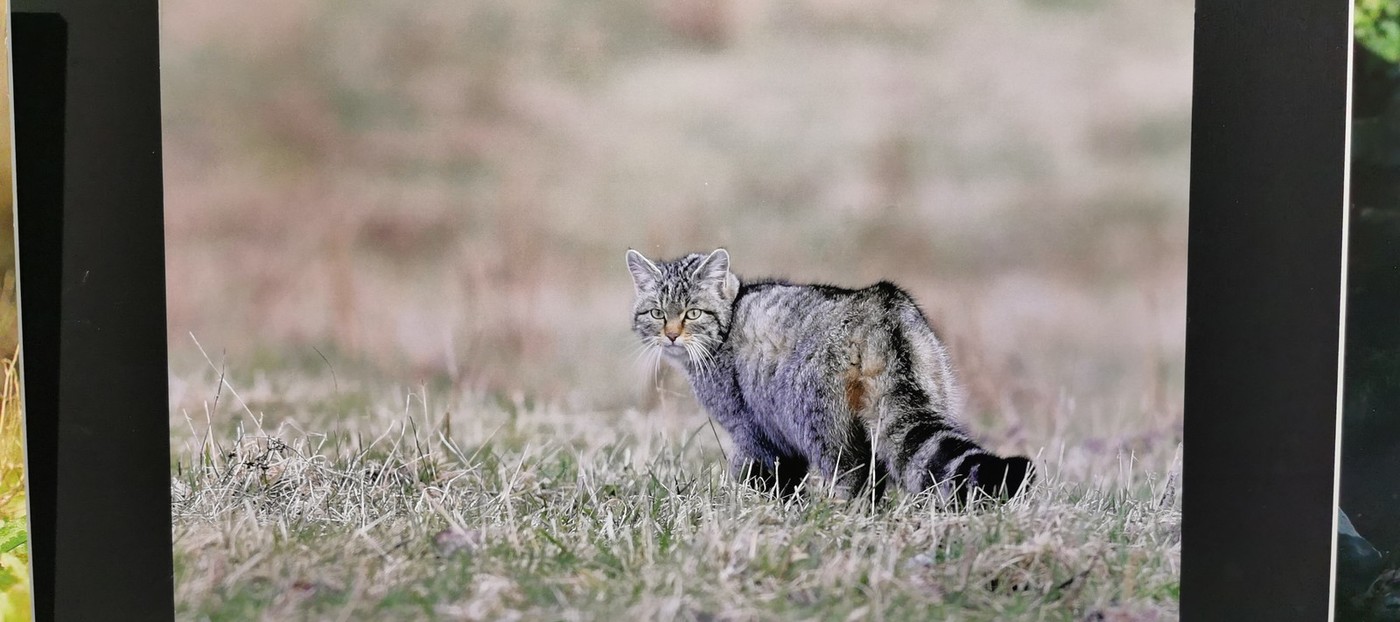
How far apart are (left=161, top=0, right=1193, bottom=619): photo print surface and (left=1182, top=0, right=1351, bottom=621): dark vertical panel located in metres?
0.08

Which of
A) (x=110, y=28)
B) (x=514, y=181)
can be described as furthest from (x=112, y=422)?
(x=514, y=181)

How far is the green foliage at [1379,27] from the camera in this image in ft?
7.64

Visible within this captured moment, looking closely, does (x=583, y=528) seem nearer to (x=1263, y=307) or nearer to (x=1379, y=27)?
(x=1263, y=307)

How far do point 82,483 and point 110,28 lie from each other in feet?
4.23

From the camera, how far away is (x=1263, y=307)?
7.82ft

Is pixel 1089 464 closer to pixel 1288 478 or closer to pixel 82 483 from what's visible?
pixel 1288 478

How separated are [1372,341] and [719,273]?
73.9 inches

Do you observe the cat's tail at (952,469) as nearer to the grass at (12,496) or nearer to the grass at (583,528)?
the grass at (583,528)

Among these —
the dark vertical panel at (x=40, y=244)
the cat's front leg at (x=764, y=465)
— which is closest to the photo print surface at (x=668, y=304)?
the cat's front leg at (x=764, y=465)

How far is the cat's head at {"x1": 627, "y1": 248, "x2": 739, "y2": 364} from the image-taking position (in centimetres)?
241

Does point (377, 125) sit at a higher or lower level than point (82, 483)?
higher

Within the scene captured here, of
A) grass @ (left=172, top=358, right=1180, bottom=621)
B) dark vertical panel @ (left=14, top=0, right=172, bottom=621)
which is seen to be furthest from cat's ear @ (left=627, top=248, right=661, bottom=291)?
dark vertical panel @ (left=14, top=0, right=172, bottom=621)

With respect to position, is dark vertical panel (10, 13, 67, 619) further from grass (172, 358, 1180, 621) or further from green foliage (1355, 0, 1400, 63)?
green foliage (1355, 0, 1400, 63)

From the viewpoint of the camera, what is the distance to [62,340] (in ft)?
7.73
